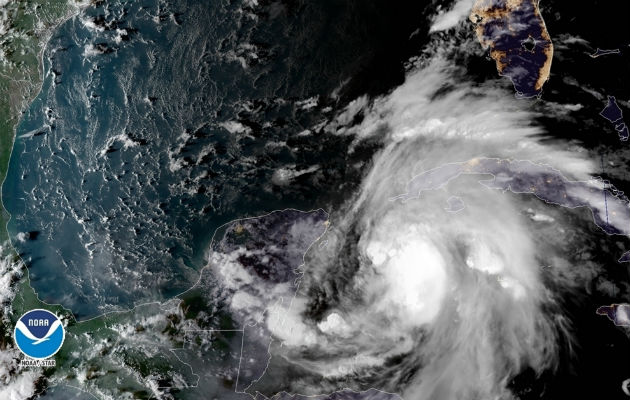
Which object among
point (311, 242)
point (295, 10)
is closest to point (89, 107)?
point (295, 10)

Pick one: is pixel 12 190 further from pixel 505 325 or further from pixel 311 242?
pixel 505 325

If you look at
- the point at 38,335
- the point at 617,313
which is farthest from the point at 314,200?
the point at 38,335

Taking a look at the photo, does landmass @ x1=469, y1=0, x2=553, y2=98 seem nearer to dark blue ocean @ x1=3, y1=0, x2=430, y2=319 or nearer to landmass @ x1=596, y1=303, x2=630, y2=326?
dark blue ocean @ x1=3, y1=0, x2=430, y2=319

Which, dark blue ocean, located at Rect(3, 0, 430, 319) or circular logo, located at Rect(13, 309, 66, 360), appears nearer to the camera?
dark blue ocean, located at Rect(3, 0, 430, 319)

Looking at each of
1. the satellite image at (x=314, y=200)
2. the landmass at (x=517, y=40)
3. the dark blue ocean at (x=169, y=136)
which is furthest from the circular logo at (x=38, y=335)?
the landmass at (x=517, y=40)

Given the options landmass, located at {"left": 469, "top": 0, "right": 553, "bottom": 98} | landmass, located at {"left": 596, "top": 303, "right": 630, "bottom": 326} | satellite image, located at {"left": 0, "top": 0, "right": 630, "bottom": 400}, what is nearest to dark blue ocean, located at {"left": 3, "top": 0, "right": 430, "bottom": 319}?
satellite image, located at {"left": 0, "top": 0, "right": 630, "bottom": 400}

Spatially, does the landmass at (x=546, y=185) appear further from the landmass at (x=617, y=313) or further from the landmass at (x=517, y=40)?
Answer: the landmass at (x=517, y=40)
